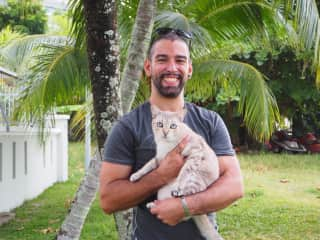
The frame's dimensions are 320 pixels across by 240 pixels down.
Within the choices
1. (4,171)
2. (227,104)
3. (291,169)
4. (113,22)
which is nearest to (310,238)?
(113,22)

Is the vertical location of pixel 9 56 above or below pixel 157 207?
above

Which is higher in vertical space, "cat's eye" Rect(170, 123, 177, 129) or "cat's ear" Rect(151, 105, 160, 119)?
"cat's ear" Rect(151, 105, 160, 119)

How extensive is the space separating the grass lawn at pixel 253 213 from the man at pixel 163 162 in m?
4.20

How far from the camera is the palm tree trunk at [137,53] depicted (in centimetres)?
417

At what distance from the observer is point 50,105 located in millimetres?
6312

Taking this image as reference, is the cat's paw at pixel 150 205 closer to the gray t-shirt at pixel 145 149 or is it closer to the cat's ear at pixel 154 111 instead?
the gray t-shirt at pixel 145 149

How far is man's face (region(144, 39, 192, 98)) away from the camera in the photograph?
205cm

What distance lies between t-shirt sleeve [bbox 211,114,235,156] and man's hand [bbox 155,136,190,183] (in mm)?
157

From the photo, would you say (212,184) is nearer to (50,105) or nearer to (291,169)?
(50,105)

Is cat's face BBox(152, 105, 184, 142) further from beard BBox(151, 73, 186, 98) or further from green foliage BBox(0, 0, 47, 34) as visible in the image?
green foliage BBox(0, 0, 47, 34)

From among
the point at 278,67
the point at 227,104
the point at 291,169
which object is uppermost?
the point at 278,67

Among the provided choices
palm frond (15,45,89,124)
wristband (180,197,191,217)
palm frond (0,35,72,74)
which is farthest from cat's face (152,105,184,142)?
palm frond (0,35,72,74)

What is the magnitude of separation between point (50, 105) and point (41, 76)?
1.24 ft

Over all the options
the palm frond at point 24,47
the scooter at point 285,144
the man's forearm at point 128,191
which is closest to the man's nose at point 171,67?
the man's forearm at point 128,191
